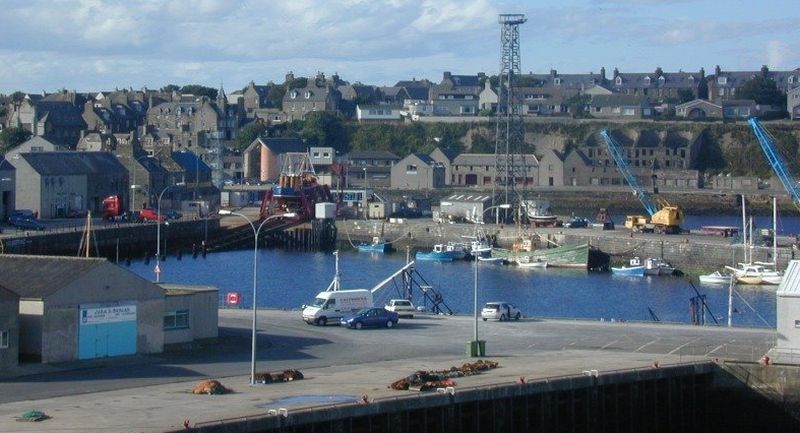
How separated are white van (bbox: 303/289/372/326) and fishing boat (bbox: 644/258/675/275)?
3205cm

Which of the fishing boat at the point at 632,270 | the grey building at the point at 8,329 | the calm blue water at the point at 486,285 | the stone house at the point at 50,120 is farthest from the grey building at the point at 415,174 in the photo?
the grey building at the point at 8,329

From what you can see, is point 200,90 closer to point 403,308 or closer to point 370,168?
point 370,168

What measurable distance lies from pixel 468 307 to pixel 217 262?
23449 millimetres

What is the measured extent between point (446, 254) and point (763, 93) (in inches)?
2946

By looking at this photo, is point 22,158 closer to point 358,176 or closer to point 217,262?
point 217,262

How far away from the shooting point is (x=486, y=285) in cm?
6638

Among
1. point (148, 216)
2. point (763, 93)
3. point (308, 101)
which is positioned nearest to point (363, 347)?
point (148, 216)

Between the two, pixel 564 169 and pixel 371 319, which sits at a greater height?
pixel 564 169

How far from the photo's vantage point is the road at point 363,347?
3034 cm

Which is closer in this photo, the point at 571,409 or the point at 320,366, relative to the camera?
the point at 571,409

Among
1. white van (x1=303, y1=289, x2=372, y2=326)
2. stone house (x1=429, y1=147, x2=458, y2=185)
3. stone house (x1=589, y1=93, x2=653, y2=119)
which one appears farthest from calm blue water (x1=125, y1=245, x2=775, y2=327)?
stone house (x1=589, y1=93, x2=653, y2=119)

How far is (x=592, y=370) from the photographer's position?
31484mm

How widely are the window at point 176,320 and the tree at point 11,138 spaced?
81.8m

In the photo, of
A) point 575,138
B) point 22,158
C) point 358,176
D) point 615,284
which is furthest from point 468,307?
point 575,138
